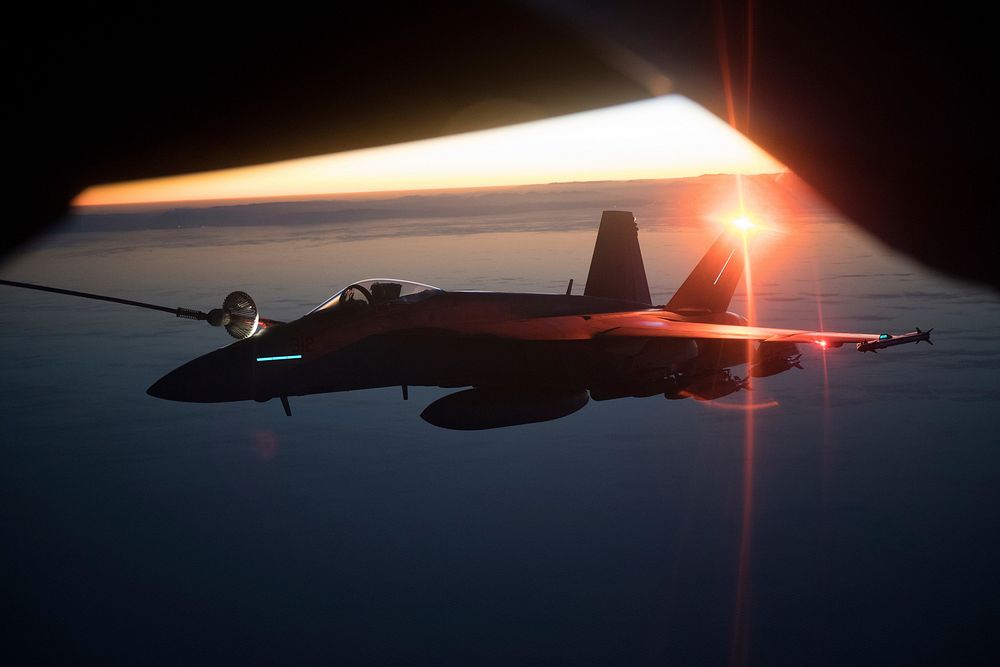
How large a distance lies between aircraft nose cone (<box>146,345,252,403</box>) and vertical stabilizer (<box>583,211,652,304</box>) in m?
10.6

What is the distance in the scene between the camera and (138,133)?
4770 mm

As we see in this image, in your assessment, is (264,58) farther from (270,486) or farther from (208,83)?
(270,486)

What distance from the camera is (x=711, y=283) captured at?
1897 centimetres

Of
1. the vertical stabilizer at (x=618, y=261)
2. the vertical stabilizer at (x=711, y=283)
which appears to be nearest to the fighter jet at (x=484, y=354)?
the vertical stabilizer at (x=711, y=283)

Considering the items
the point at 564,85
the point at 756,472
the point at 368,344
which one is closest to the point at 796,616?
the point at 756,472

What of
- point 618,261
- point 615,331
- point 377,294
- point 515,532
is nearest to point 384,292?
point 377,294

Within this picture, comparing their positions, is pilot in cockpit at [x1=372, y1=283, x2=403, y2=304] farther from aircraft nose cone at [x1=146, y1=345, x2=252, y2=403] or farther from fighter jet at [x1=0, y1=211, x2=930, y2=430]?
aircraft nose cone at [x1=146, y1=345, x2=252, y2=403]

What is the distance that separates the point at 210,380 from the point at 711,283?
11864mm

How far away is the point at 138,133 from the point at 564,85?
277 centimetres

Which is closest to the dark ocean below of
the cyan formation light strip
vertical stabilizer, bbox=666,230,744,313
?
vertical stabilizer, bbox=666,230,744,313

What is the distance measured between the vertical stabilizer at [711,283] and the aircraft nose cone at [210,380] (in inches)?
405

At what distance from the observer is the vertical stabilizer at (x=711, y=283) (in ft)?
62.0

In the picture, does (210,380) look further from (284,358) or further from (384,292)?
(384,292)

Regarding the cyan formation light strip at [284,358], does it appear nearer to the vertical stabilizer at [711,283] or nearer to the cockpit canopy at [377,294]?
the cockpit canopy at [377,294]
